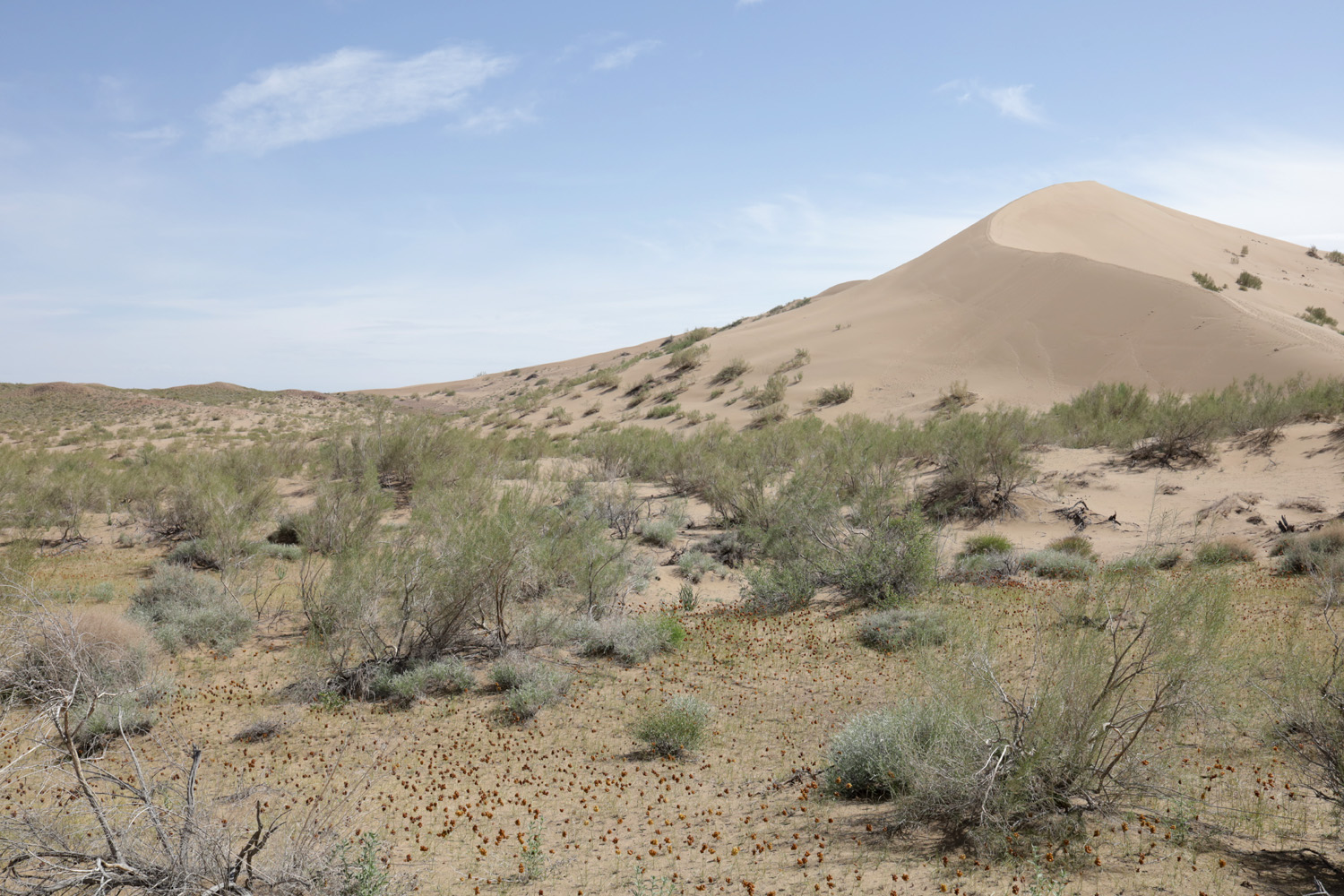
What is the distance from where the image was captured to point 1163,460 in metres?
16.7

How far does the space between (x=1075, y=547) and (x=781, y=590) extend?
18.1 ft

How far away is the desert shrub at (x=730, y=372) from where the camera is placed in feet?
107

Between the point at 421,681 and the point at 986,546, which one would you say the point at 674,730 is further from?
the point at 986,546

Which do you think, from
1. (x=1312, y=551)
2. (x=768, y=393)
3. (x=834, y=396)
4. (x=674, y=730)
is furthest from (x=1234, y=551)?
(x=768, y=393)

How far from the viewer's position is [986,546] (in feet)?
41.0

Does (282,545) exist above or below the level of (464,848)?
above

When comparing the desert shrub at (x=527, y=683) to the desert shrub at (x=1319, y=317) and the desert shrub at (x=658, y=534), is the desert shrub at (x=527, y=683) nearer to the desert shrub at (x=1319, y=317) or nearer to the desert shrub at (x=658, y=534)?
the desert shrub at (x=658, y=534)

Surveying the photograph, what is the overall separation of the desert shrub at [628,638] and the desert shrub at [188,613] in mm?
4019

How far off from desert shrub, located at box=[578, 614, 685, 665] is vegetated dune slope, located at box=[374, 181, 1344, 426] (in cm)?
1916

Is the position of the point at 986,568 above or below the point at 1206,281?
below

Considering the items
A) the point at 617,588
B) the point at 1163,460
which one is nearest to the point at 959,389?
the point at 1163,460

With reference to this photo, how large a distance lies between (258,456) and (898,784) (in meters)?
17.0

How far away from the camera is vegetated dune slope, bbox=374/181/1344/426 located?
80.9ft

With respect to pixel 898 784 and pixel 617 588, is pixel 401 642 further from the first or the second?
pixel 898 784
